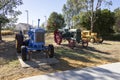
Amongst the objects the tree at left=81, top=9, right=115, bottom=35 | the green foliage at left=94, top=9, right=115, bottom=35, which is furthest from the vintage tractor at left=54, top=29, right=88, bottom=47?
the green foliage at left=94, top=9, right=115, bottom=35

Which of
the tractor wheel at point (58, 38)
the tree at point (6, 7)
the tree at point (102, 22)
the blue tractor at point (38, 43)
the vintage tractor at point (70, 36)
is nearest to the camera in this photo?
the blue tractor at point (38, 43)

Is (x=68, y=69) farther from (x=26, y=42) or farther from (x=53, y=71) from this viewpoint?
(x=26, y=42)

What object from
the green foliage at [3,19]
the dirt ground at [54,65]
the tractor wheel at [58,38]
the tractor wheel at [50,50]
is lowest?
the dirt ground at [54,65]

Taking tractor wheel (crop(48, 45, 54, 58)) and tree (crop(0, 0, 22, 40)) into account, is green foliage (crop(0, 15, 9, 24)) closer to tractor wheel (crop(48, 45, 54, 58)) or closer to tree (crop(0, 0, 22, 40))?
tree (crop(0, 0, 22, 40))

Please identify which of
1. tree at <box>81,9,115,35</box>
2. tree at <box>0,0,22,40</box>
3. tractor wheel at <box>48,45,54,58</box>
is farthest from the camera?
tree at <box>81,9,115,35</box>

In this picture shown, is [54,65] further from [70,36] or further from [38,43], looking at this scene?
[70,36]

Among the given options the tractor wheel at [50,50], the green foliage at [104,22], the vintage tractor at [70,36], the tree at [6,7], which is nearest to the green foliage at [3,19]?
the tree at [6,7]

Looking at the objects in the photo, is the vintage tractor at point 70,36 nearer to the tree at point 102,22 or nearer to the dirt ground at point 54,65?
the dirt ground at point 54,65

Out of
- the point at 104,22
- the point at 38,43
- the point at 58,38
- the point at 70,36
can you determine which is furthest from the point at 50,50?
the point at 104,22

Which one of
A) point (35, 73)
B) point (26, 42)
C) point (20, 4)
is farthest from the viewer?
point (20, 4)

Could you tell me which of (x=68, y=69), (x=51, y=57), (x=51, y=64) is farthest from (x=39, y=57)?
(x=68, y=69)

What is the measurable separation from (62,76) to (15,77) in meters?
1.85

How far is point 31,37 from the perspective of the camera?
11.5 m

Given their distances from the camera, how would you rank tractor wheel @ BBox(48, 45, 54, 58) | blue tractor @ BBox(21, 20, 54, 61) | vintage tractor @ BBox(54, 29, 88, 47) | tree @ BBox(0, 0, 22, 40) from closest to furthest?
blue tractor @ BBox(21, 20, 54, 61) < tractor wheel @ BBox(48, 45, 54, 58) < vintage tractor @ BBox(54, 29, 88, 47) < tree @ BBox(0, 0, 22, 40)
